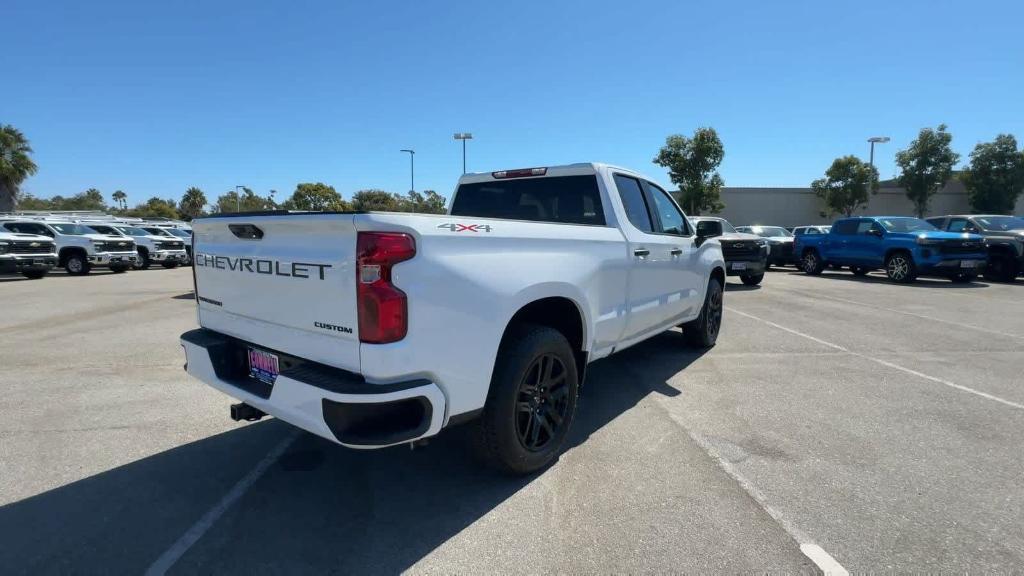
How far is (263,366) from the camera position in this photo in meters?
2.71

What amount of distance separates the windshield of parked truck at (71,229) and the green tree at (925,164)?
2110 inches

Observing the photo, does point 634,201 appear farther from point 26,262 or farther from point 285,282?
point 26,262

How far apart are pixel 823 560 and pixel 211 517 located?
3016 mm

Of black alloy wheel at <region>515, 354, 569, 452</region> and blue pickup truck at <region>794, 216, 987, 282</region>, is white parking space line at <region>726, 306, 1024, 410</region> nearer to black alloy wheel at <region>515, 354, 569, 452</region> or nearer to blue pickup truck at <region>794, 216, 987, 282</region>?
black alloy wheel at <region>515, 354, 569, 452</region>

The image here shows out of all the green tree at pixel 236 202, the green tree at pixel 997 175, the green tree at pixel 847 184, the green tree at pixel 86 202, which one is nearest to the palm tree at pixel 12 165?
the green tree at pixel 236 202

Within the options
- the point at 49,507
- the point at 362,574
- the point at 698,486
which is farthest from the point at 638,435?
the point at 49,507

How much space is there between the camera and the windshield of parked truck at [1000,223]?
14.0 m

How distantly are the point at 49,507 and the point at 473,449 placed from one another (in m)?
2.31

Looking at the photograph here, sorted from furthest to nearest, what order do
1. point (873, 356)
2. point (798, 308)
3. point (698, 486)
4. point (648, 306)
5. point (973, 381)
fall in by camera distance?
point (798, 308)
point (873, 356)
point (973, 381)
point (648, 306)
point (698, 486)

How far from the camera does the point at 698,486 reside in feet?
9.55

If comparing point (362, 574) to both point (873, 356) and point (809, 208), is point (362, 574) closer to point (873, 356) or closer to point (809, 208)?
point (873, 356)

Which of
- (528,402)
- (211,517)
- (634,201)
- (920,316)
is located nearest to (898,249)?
(920,316)

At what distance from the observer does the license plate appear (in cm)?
261

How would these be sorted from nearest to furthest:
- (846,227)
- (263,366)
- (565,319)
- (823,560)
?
(823,560) → (263,366) → (565,319) → (846,227)
